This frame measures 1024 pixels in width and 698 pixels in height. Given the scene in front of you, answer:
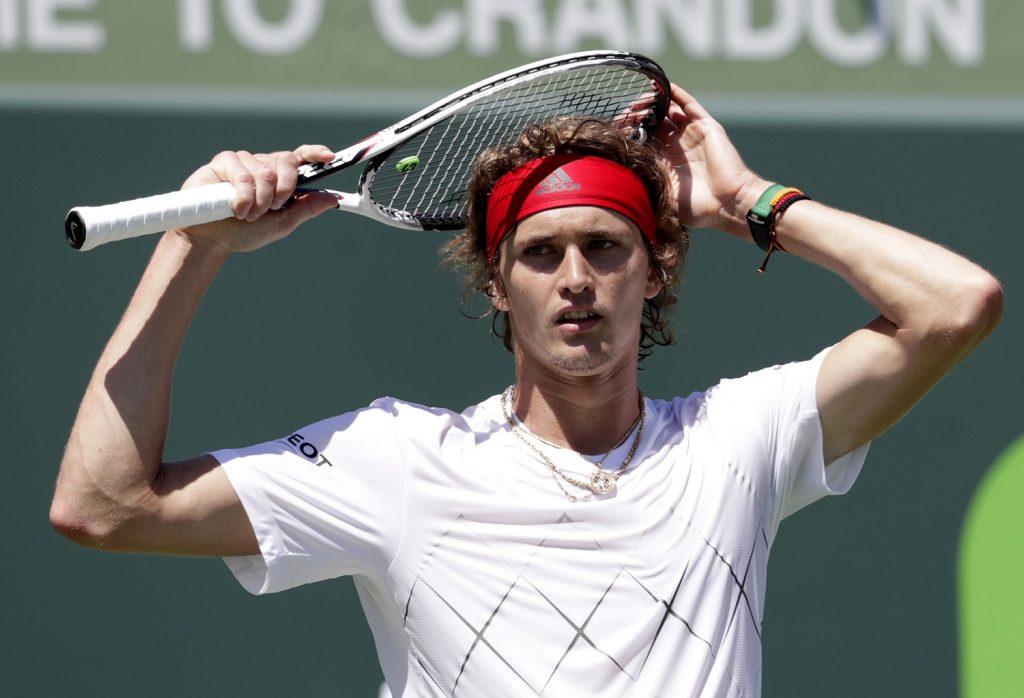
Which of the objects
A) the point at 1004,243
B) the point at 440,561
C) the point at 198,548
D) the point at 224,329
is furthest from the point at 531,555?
the point at 1004,243

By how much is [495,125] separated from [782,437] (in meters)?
0.88

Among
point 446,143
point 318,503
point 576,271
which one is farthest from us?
point 446,143

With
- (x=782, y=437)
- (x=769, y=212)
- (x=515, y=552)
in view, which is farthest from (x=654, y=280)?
(x=515, y=552)

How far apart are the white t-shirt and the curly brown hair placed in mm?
373

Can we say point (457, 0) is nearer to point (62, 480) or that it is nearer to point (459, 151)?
point (459, 151)

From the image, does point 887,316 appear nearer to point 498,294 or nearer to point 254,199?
point 498,294

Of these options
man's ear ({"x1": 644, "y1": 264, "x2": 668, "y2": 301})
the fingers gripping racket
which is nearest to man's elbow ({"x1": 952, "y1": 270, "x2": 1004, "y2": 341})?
man's ear ({"x1": 644, "y1": 264, "x2": 668, "y2": 301})

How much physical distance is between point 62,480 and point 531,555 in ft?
2.42

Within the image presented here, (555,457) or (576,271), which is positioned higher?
(576,271)

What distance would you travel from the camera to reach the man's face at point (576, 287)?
8.16ft

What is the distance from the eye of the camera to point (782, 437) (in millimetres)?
2568

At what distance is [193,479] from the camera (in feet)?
7.62

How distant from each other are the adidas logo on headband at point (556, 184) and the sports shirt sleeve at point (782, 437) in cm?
46

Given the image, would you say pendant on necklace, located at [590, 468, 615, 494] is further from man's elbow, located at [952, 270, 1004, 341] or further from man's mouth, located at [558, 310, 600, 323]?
man's elbow, located at [952, 270, 1004, 341]
